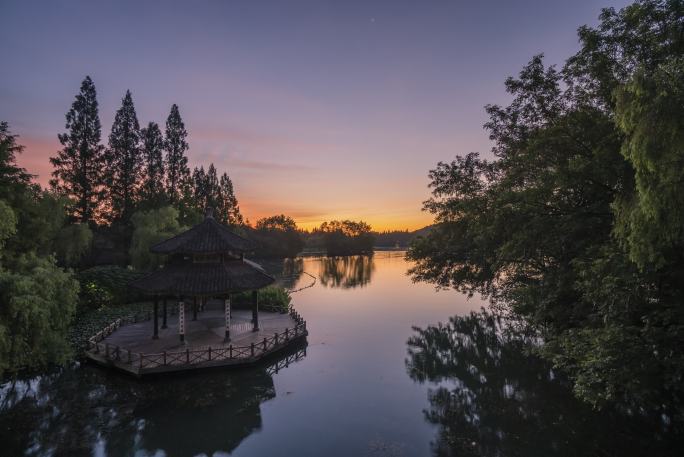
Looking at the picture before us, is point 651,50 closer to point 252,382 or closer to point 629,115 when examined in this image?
point 629,115

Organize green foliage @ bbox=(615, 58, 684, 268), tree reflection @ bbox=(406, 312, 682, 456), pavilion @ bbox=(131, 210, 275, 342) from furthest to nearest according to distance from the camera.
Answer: pavilion @ bbox=(131, 210, 275, 342), tree reflection @ bbox=(406, 312, 682, 456), green foliage @ bbox=(615, 58, 684, 268)

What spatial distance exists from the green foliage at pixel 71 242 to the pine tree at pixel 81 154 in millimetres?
8013

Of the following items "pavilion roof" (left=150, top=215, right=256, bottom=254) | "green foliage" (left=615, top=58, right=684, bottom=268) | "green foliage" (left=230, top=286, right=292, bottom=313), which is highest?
A: "green foliage" (left=615, top=58, right=684, bottom=268)

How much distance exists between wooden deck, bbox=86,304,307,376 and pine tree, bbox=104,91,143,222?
24.6 metres

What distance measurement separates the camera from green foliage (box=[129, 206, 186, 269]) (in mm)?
35906

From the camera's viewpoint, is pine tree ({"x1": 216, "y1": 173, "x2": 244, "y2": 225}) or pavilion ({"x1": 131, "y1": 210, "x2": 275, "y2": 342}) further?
pine tree ({"x1": 216, "y1": 173, "x2": 244, "y2": 225})

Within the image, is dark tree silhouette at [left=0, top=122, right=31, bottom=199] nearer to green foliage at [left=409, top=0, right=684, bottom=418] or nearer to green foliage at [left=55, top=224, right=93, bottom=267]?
green foliage at [left=55, top=224, right=93, bottom=267]

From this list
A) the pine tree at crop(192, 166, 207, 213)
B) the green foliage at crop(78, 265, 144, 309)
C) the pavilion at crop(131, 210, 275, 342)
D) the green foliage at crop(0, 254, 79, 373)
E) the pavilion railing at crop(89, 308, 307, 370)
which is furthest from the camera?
the pine tree at crop(192, 166, 207, 213)

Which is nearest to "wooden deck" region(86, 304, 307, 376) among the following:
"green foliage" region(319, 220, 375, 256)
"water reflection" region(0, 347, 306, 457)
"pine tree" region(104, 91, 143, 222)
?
"water reflection" region(0, 347, 306, 457)

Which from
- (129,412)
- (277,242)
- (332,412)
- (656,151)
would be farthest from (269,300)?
(277,242)

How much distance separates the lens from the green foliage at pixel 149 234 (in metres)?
35.9

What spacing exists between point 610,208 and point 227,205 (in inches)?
2942

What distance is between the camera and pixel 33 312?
34.2 feet

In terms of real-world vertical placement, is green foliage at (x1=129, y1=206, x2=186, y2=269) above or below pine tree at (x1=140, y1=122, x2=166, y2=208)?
below
